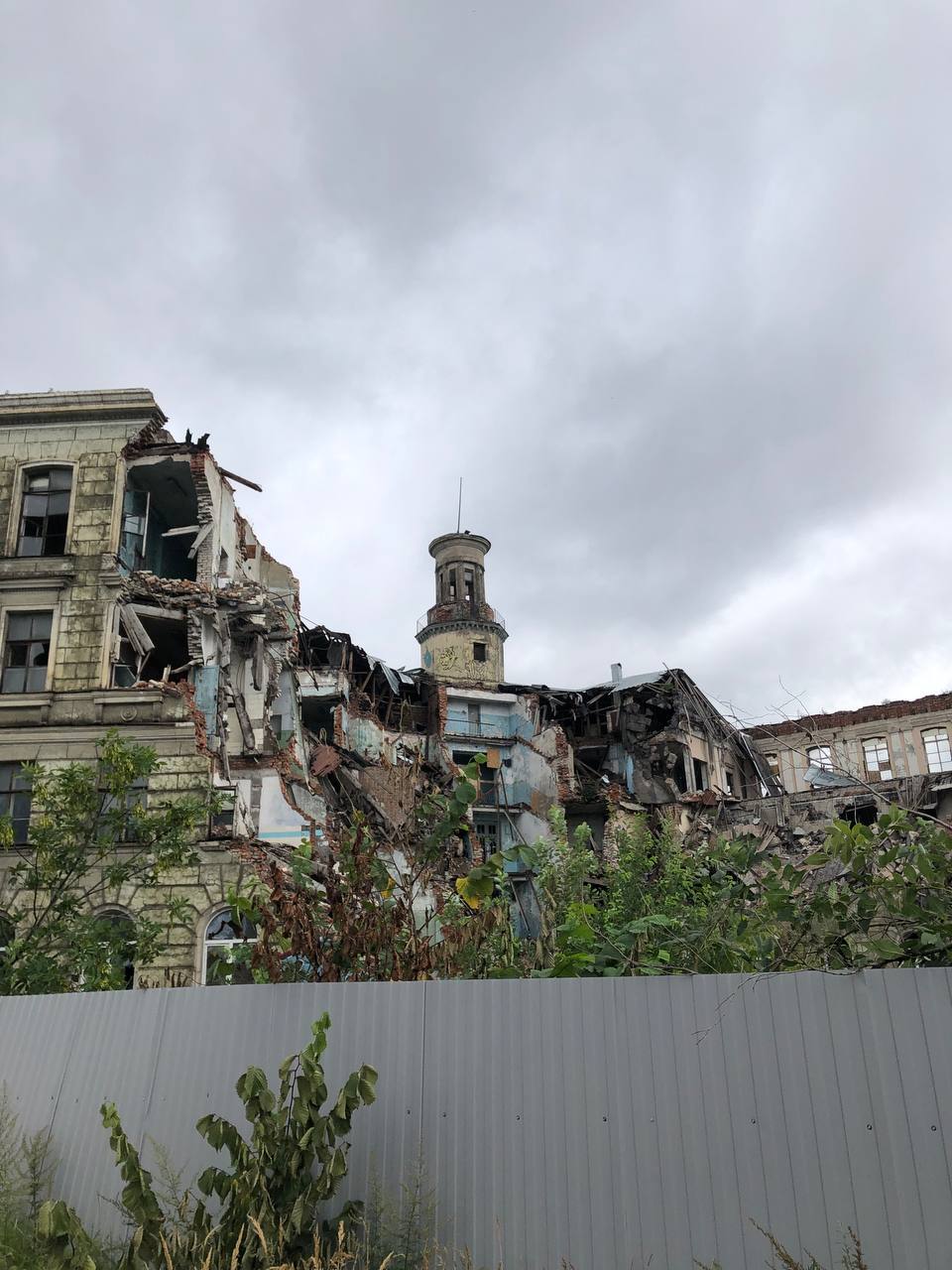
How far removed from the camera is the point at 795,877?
672 centimetres

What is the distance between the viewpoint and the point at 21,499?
21.5 meters

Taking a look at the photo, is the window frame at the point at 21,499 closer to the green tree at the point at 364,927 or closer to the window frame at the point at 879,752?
the green tree at the point at 364,927

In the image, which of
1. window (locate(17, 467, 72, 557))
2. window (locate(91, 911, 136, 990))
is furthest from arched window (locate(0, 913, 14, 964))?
window (locate(17, 467, 72, 557))

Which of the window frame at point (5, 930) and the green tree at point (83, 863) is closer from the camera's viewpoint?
the green tree at point (83, 863)

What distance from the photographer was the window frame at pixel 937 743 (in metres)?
44.2

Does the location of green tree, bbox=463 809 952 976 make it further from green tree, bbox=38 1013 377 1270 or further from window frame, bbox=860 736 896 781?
window frame, bbox=860 736 896 781

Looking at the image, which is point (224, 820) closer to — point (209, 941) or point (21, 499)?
point (209, 941)

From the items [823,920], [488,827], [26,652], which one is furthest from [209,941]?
[488,827]

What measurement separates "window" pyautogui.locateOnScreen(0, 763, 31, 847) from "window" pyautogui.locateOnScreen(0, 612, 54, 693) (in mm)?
1662

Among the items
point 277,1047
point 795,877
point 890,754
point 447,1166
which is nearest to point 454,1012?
point 447,1166

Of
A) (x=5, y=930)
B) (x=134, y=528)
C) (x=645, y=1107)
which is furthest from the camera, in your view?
(x=134, y=528)

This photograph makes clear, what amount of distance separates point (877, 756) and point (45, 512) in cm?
3776

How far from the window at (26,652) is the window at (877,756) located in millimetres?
36214

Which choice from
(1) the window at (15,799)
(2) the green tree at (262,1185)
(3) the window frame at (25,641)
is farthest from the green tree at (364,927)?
(3) the window frame at (25,641)
